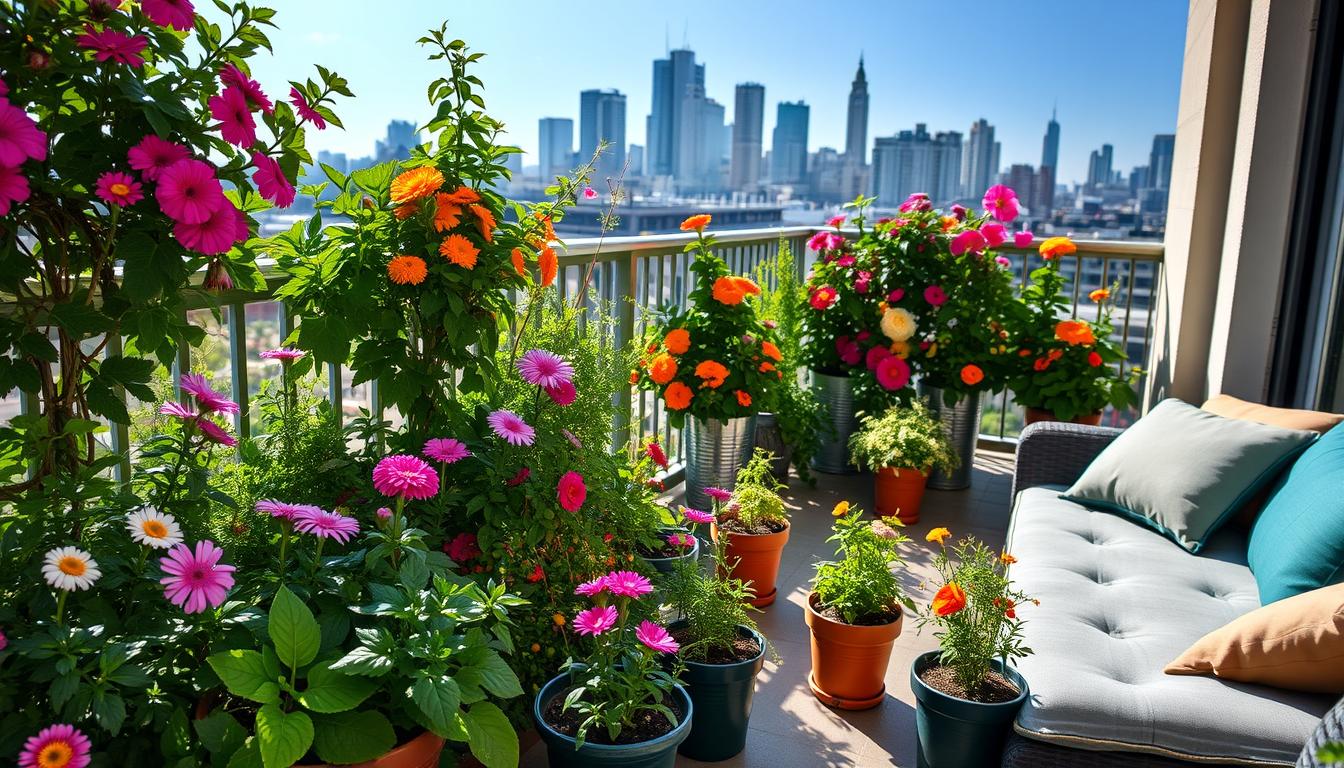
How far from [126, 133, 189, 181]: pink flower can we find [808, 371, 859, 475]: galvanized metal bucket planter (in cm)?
327

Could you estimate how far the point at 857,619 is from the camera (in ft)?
7.64

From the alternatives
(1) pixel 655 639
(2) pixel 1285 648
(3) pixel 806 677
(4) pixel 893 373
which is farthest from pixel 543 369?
(4) pixel 893 373

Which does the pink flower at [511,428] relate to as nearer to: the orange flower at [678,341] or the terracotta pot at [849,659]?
the terracotta pot at [849,659]

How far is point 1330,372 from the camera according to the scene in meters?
Result: 2.97

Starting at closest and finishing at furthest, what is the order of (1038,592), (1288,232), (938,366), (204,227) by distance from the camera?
(204,227) → (1038,592) → (1288,232) → (938,366)

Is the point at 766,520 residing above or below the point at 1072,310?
below

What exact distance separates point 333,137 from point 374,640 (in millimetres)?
863

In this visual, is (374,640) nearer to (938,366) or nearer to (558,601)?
(558,601)

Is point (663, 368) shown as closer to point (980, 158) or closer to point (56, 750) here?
point (56, 750)

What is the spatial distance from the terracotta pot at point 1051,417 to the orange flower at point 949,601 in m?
2.27

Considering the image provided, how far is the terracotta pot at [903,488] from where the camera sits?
372cm

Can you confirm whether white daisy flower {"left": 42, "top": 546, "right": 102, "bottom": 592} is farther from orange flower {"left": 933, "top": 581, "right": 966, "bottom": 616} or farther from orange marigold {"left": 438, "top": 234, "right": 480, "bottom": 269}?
orange flower {"left": 933, "top": 581, "right": 966, "bottom": 616}

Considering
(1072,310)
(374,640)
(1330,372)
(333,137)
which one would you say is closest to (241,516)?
(374,640)

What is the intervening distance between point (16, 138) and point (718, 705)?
1.63 meters
